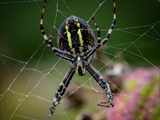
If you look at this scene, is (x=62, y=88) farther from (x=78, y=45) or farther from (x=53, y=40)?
(x=53, y=40)

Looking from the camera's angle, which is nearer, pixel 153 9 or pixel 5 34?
pixel 153 9

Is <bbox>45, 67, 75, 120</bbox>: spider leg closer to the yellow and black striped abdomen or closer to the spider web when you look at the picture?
the yellow and black striped abdomen

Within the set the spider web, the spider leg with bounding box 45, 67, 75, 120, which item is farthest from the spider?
the spider web

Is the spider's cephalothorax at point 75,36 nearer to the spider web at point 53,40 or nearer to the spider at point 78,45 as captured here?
the spider at point 78,45

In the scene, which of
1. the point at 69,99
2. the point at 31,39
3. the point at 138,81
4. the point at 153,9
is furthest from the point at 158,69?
the point at 31,39

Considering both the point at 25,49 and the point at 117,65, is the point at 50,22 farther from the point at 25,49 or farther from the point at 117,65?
the point at 117,65

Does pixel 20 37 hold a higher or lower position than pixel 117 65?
higher

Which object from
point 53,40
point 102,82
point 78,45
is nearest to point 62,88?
point 102,82
